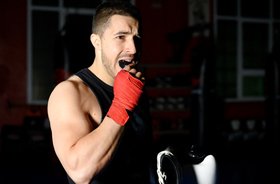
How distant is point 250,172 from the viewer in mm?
4414

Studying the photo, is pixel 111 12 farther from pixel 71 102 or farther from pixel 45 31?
pixel 45 31

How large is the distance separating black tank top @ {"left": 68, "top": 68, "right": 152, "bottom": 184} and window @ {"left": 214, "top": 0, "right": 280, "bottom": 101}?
5.29 metres

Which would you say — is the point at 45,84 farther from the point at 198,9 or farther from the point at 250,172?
the point at 250,172

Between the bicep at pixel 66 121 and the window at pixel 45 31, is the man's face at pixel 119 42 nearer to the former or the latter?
the bicep at pixel 66 121

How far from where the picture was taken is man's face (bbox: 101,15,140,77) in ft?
4.35

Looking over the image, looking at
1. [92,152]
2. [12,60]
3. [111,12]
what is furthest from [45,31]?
[92,152]

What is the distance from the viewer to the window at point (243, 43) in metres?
6.57

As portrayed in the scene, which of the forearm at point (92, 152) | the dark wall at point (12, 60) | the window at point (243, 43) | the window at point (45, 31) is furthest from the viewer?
the window at point (243, 43)

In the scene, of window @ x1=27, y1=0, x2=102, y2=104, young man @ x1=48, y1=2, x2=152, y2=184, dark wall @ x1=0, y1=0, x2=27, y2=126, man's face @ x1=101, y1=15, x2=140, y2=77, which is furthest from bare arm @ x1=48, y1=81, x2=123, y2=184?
dark wall @ x1=0, y1=0, x2=27, y2=126

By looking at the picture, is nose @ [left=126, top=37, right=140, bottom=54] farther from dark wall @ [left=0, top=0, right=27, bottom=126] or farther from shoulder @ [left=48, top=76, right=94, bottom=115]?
dark wall @ [left=0, top=0, right=27, bottom=126]

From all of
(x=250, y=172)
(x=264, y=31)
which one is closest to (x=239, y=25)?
(x=264, y=31)

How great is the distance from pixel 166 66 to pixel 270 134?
1686 mm

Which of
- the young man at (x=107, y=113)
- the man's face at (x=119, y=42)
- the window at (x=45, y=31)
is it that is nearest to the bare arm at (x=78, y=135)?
the young man at (x=107, y=113)

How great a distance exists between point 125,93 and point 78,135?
0.19 meters
